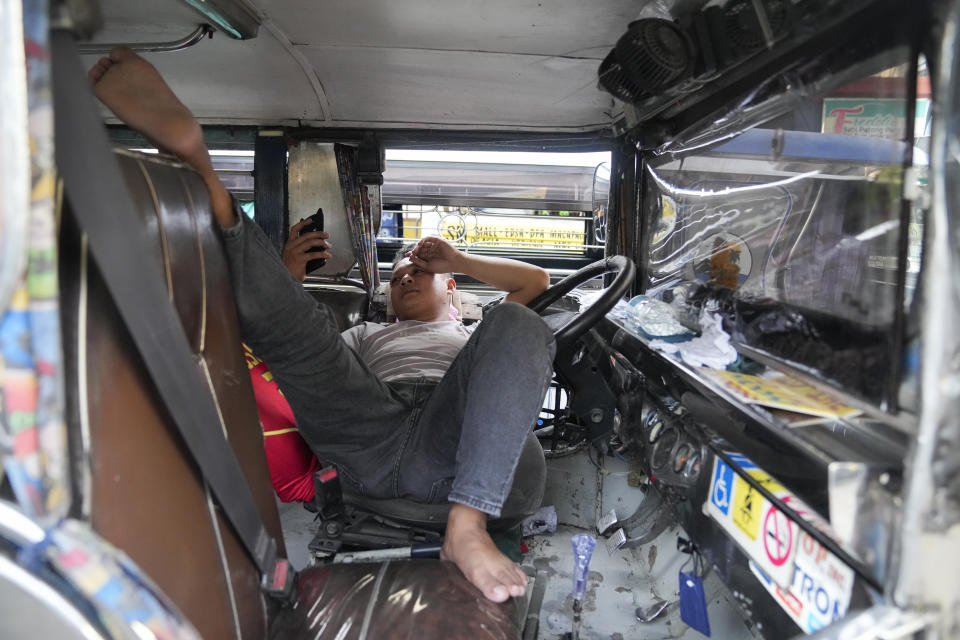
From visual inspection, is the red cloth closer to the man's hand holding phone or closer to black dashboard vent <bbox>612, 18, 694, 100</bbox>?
the man's hand holding phone

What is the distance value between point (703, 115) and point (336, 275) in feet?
6.08

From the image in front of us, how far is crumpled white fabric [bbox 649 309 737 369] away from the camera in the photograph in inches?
54.5

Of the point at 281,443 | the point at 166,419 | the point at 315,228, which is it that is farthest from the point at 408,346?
the point at 166,419

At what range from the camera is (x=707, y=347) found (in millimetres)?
1489

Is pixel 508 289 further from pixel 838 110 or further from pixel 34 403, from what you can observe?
pixel 34 403

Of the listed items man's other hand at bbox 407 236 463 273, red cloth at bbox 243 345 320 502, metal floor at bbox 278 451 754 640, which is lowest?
metal floor at bbox 278 451 754 640

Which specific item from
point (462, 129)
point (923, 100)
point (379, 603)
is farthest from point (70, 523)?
point (462, 129)

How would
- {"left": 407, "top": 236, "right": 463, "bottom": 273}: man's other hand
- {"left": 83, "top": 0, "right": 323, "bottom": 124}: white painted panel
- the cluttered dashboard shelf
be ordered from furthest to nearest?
{"left": 407, "top": 236, "right": 463, "bottom": 273}: man's other hand → {"left": 83, "top": 0, "right": 323, "bottom": 124}: white painted panel → the cluttered dashboard shelf

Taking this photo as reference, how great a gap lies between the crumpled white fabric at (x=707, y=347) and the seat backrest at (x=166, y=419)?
99 centimetres

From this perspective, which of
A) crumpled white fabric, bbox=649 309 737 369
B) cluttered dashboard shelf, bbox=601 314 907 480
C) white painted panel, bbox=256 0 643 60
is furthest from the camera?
white painted panel, bbox=256 0 643 60

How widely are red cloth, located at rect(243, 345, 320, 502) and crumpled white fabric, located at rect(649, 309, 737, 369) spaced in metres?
1.02

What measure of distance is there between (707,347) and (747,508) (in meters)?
0.49

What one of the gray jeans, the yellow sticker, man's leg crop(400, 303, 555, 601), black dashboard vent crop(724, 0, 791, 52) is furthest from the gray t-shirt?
black dashboard vent crop(724, 0, 791, 52)

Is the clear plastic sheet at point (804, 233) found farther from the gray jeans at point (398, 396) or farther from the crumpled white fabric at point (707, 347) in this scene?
the gray jeans at point (398, 396)
